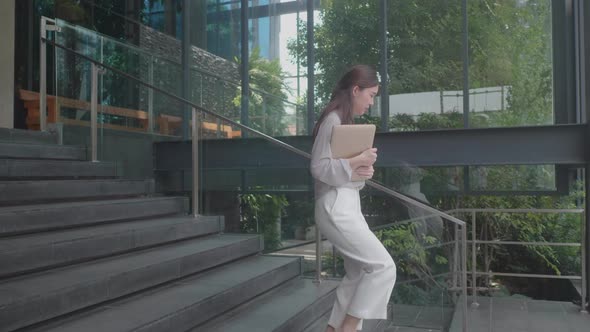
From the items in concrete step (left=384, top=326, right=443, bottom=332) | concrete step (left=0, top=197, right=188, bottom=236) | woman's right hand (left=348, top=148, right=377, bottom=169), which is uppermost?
woman's right hand (left=348, top=148, right=377, bottom=169)

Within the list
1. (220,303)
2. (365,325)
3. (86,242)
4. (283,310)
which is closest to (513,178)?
(365,325)

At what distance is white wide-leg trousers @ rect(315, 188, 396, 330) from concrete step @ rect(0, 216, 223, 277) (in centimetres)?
155

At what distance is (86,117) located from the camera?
5156mm

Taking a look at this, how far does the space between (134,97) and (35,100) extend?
3.37 ft

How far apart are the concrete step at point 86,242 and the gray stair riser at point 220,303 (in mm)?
776

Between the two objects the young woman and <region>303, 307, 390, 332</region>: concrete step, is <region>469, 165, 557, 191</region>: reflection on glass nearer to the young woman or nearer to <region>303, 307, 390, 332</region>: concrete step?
<region>303, 307, 390, 332</region>: concrete step

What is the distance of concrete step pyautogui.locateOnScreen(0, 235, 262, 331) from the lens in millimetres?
2291

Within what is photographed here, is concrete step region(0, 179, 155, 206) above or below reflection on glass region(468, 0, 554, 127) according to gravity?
below

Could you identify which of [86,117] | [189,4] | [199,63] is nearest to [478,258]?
[199,63]

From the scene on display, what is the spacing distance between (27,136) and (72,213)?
167 centimetres

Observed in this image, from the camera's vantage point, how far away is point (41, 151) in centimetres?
442

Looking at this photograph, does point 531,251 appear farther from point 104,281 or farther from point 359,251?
point 104,281

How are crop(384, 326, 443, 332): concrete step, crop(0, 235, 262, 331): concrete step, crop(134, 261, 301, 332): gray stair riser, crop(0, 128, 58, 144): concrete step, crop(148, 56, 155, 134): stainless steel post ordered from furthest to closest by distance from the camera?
crop(148, 56, 155, 134): stainless steel post
crop(0, 128, 58, 144): concrete step
crop(384, 326, 443, 332): concrete step
crop(134, 261, 301, 332): gray stair riser
crop(0, 235, 262, 331): concrete step

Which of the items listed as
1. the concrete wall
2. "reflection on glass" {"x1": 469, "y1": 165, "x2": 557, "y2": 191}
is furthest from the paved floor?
the concrete wall
